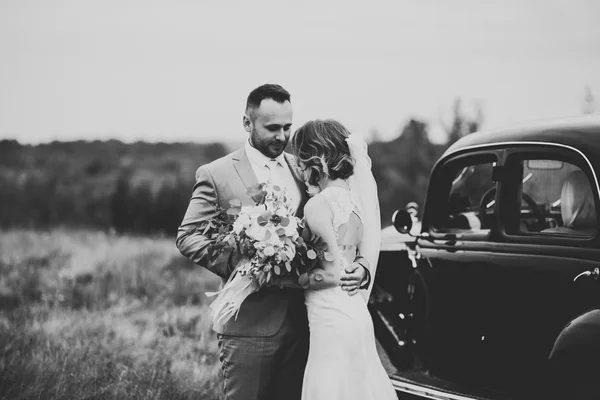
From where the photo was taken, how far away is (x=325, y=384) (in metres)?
3.32

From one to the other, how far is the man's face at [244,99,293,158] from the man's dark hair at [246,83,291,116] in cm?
3

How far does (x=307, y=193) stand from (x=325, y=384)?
3.74ft

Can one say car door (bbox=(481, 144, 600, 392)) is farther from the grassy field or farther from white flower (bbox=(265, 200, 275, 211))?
the grassy field

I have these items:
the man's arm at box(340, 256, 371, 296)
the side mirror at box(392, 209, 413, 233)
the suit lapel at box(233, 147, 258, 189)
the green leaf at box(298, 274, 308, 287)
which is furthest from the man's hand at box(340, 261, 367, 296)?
the side mirror at box(392, 209, 413, 233)

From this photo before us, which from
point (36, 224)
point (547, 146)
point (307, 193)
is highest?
point (547, 146)

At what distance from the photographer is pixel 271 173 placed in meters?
3.72

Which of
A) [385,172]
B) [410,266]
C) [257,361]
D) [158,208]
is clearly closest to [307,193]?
[257,361]

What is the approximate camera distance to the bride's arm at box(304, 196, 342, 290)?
335cm

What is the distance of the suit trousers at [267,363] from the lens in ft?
11.2

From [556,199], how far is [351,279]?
6.72 feet

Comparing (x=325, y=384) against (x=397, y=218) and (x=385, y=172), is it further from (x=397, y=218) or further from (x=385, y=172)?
(x=385, y=172)

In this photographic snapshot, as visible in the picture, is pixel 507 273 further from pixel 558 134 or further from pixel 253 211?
pixel 253 211

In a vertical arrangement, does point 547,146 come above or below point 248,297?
above

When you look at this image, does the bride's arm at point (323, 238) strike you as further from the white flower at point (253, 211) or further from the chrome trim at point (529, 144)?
the chrome trim at point (529, 144)
